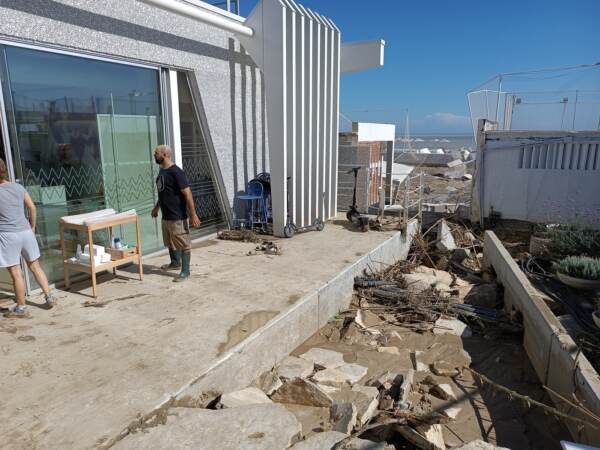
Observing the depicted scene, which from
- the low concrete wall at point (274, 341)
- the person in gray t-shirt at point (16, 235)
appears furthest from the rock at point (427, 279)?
the person in gray t-shirt at point (16, 235)

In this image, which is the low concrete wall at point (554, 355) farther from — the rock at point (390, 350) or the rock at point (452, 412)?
the rock at point (390, 350)

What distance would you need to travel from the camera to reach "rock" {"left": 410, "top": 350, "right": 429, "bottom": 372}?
4732mm

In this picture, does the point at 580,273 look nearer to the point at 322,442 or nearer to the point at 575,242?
the point at 575,242

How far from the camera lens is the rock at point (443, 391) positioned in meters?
4.21

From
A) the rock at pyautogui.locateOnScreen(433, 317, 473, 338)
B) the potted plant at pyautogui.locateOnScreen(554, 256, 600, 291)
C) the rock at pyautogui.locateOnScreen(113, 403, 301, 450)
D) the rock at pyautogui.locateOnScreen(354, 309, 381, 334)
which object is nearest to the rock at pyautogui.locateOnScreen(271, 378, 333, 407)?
the rock at pyautogui.locateOnScreen(113, 403, 301, 450)

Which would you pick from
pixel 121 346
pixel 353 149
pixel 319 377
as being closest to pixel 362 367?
pixel 319 377

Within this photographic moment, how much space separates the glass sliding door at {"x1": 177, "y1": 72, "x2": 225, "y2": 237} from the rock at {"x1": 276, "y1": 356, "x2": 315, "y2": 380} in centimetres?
374

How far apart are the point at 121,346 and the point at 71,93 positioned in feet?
10.6

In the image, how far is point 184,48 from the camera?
6762 millimetres

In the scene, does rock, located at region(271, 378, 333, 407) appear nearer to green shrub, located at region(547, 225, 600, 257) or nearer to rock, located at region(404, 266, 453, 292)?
rock, located at region(404, 266, 453, 292)

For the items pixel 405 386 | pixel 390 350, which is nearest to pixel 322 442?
pixel 405 386

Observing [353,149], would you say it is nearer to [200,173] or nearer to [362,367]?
[200,173]

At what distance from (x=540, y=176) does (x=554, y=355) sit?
709cm

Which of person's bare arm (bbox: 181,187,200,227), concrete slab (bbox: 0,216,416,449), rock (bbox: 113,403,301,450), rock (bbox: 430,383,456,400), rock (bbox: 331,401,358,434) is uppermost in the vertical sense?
person's bare arm (bbox: 181,187,200,227)
